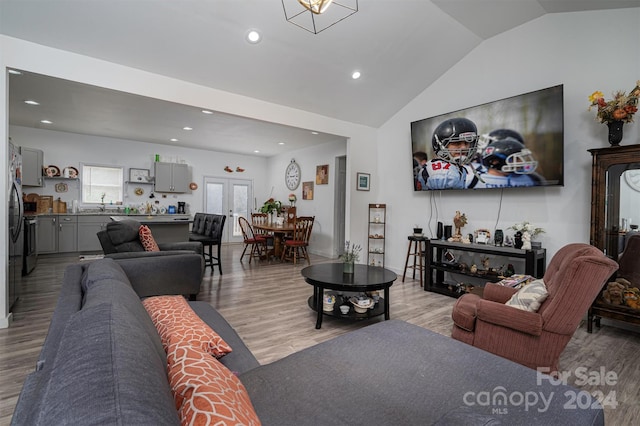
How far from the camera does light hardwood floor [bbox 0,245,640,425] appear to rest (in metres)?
2.09

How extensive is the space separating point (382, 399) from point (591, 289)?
1.62 m

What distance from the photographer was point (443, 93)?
15.3ft

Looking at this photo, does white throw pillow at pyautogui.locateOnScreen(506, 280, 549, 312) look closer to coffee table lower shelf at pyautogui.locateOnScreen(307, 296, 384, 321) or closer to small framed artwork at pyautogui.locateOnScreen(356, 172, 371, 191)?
coffee table lower shelf at pyautogui.locateOnScreen(307, 296, 384, 321)

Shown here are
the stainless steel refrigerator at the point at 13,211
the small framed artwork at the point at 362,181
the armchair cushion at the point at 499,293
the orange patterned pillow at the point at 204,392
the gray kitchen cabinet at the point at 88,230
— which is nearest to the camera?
the orange patterned pillow at the point at 204,392

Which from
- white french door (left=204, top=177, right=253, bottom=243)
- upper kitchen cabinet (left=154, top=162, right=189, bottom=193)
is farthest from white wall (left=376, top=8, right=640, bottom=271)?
upper kitchen cabinet (left=154, top=162, right=189, bottom=193)

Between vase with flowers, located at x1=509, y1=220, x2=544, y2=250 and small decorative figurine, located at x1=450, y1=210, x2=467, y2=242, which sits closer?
vase with flowers, located at x1=509, y1=220, x2=544, y2=250

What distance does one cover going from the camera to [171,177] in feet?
25.3

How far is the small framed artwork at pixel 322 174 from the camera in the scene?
7.10m

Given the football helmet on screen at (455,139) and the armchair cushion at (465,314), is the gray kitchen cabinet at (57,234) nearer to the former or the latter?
the football helmet on screen at (455,139)

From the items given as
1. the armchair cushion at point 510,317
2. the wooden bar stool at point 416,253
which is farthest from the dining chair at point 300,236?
the armchair cushion at point 510,317

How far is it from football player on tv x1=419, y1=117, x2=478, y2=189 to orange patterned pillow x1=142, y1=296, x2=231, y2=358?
3.82 meters

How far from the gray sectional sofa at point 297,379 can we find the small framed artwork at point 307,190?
5.86 meters

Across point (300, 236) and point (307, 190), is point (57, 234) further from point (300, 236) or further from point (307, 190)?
point (307, 190)

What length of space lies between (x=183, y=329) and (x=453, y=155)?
407cm
